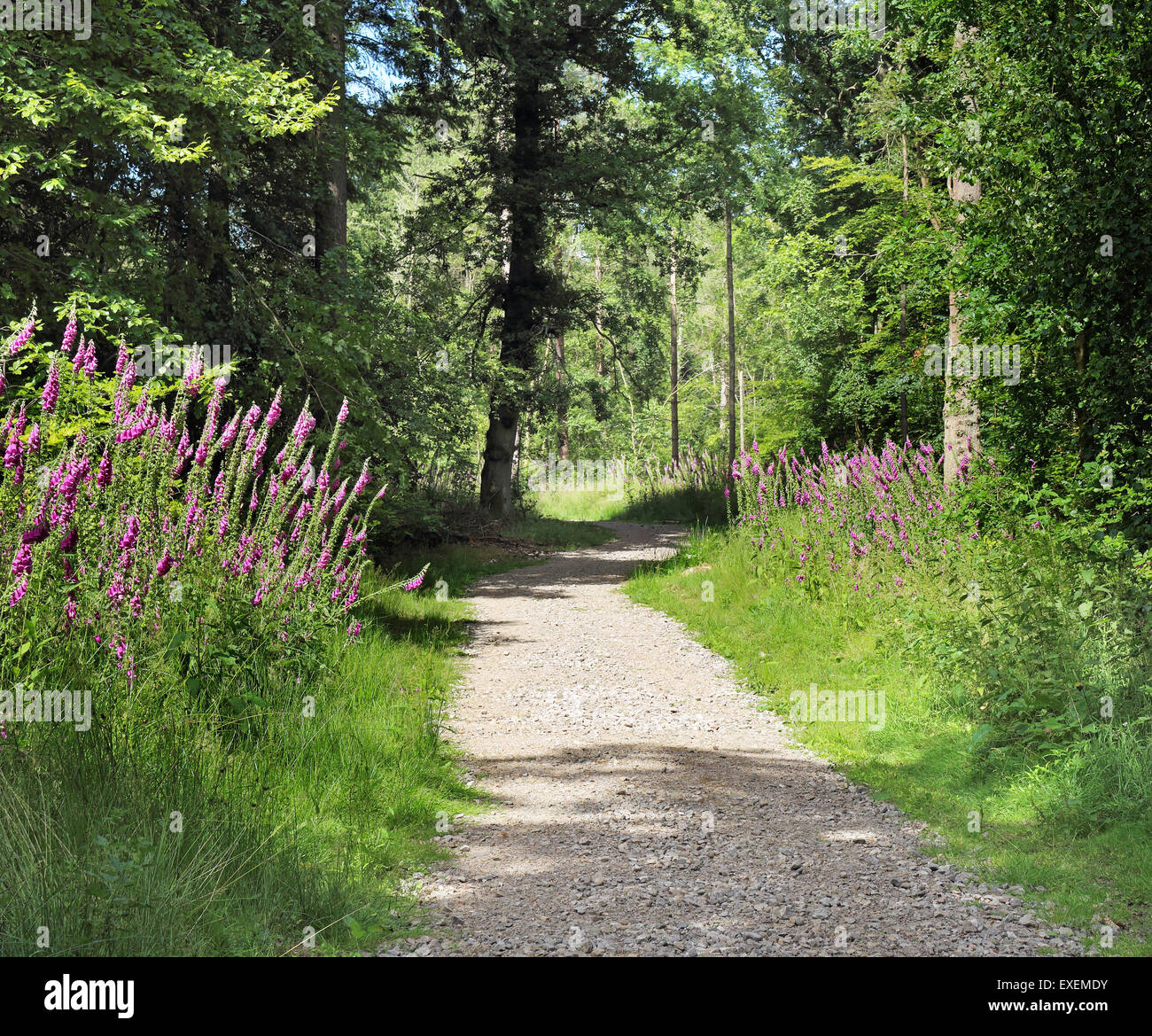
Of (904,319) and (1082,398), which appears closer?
(1082,398)

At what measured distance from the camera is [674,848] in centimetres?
486

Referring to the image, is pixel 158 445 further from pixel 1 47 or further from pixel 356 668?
pixel 1 47
